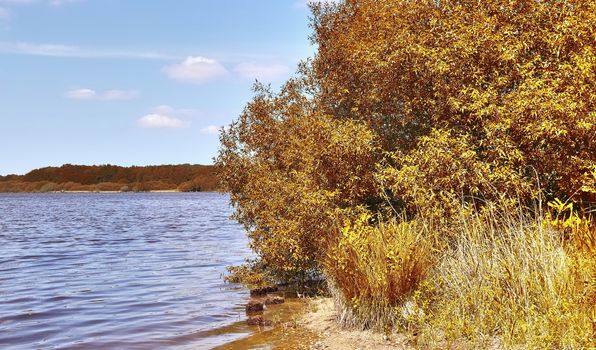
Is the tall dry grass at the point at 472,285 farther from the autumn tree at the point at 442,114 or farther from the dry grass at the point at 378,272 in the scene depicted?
the autumn tree at the point at 442,114

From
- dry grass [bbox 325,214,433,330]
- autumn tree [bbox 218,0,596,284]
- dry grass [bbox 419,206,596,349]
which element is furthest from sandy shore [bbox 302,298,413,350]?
autumn tree [bbox 218,0,596,284]

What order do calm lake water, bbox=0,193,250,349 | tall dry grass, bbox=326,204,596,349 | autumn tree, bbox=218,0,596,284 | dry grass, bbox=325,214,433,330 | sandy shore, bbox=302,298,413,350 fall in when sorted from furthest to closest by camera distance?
calm lake water, bbox=0,193,250,349
autumn tree, bbox=218,0,596,284
dry grass, bbox=325,214,433,330
sandy shore, bbox=302,298,413,350
tall dry grass, bbox=326,204,596,349

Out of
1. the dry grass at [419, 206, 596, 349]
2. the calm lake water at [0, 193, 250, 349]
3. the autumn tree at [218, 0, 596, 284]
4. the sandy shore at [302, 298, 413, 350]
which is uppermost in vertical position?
the autumn tree at [218, 0, 596, 284]

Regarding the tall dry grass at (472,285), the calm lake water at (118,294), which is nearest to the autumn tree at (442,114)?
the tall dry grass at (472,285)

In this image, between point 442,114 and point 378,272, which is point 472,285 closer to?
point 378,272

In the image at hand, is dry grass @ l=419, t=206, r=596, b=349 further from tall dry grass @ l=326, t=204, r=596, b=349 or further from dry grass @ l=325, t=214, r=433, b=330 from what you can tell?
dry grass @ l=325, t=214, r=433, b=330

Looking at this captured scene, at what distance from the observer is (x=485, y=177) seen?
11930 millimetres

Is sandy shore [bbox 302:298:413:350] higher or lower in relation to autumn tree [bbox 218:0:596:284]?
lower

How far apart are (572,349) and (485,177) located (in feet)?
16.7

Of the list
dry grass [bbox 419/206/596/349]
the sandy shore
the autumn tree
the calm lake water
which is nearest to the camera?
dry grass [bbox 419/206/596/349]

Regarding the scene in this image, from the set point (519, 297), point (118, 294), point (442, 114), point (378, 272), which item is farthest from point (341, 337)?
point (118, 294)

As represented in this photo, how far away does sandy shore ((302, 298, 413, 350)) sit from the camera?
1009 centimetres

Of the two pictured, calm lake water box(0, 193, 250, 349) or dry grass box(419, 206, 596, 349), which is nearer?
dry grass box(419, 206, 596, 349)

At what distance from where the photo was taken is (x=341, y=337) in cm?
1103
